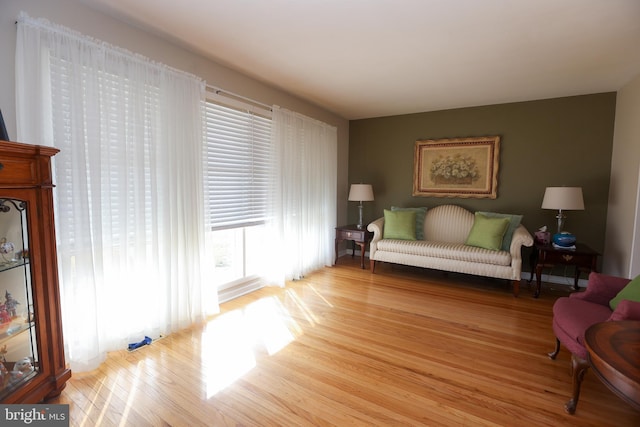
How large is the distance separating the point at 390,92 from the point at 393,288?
8.18 ft

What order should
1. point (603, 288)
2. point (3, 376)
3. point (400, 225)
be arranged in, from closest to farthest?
1. point (3, 376)
2. point (603, 288)
3. point (400, 225)

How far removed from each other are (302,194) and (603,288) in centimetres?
310

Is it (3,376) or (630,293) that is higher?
(630,293)

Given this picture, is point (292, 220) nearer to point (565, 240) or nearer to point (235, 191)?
point (235, 191)

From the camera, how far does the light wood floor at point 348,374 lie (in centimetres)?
167

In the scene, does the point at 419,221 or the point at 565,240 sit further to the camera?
the point at 419,221

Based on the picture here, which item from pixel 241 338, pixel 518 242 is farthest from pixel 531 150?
pixel 241 338

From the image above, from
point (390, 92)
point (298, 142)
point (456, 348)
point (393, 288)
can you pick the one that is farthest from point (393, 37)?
point (393, 288)

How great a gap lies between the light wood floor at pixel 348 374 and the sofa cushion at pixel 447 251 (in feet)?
1.97

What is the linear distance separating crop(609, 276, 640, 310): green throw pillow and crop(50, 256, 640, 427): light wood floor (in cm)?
55

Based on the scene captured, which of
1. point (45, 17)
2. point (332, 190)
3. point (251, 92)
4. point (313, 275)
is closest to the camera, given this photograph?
point (45, 17)

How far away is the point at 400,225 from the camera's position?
4379 millimetres

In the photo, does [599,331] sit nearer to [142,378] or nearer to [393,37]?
[393,37]

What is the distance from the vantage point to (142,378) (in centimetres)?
196
